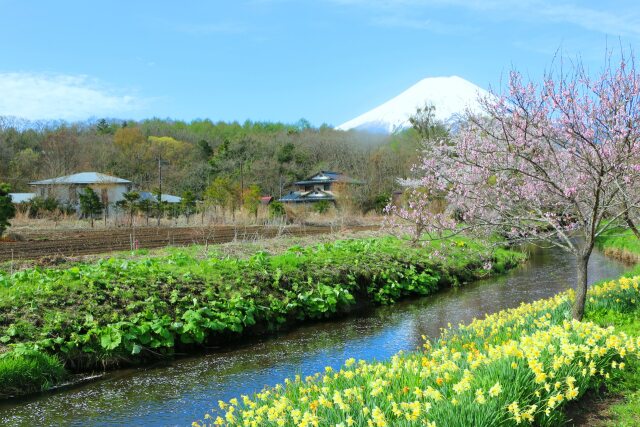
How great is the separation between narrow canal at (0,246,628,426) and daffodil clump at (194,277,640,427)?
2.29 meters

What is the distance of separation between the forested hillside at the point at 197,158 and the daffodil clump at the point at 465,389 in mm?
46928

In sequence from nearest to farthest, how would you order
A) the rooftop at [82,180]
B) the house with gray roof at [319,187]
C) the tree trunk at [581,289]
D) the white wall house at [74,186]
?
the tree trunk at [581,289] < the white wall house at [74,186] < the rooftop at [82,180] < the house with gray roof at [319,187]

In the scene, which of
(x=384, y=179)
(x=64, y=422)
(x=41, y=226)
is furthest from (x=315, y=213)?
(x=64, y=422)

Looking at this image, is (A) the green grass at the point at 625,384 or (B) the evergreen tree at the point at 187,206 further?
(B) the evergreen tree at the point at 187,206

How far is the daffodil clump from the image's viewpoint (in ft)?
14.1

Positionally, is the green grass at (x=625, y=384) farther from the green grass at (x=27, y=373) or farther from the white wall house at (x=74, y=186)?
the white wall house at (x=74, y=186)

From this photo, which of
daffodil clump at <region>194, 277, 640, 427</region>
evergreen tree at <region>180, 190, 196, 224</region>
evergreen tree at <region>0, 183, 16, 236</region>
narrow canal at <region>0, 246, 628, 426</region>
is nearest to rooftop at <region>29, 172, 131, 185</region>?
evergreen tree at <region>180, 190, 196, 224</region>

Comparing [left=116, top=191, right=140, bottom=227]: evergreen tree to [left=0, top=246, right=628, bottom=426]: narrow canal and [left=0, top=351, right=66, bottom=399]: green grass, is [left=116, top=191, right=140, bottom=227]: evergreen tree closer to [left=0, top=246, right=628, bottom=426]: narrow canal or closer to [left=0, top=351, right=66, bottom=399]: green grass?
[left=0, top=246, right=628, bottom=426]: narrow canal

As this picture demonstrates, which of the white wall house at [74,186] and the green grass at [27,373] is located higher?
the white wall house at [74,186]

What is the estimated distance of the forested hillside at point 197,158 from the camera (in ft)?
202

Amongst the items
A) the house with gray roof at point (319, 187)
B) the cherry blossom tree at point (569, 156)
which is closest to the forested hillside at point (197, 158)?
the house with gray roof at point (319, 187)

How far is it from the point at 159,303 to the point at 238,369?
221 centimetres

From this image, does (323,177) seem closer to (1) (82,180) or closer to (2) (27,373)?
(1) (82,180)

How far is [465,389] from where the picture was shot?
4523mm
